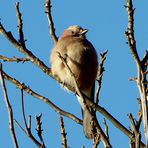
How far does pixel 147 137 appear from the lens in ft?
8.57

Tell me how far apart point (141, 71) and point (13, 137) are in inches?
31.3

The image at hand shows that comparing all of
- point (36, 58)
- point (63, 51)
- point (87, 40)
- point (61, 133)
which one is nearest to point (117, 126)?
point (61, 133)

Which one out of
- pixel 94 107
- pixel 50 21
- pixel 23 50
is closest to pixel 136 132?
pixel 94 107

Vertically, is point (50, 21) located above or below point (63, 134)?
above

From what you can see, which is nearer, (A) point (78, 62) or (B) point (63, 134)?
(B) point (63, 134)

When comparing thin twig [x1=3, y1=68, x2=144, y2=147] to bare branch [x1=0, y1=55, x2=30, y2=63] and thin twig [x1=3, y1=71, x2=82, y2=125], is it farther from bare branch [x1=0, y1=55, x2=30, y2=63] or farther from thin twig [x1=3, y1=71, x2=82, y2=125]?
bare branch [x1=0, y1=55, x2=30, y2=63]

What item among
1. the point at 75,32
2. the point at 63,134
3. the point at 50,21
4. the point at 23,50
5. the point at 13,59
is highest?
the point at 75,32

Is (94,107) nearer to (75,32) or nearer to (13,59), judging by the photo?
(13,59)

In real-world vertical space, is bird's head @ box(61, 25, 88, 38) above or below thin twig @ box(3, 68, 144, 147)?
above

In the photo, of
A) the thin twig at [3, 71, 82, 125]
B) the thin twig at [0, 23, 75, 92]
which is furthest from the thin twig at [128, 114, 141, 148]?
the thin twig at [0, 23, 75, 92]

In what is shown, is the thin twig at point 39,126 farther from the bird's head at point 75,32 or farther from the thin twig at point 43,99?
the bird's head at point 75,32

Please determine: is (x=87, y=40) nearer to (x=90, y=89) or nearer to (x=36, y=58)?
(x=90, y=89)

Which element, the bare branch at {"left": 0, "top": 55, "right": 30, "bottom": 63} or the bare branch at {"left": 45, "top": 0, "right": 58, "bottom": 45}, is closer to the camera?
the bare branch at {"left": 45, "top": 0, "right": 58, "bottom": 45}

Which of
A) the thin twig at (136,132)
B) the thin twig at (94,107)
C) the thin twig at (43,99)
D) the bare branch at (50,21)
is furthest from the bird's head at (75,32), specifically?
the thin twig at (136,132)
